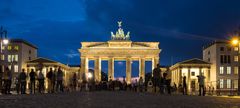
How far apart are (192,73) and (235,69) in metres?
10.3

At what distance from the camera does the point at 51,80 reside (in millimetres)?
35656

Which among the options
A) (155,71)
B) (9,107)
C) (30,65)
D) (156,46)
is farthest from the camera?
(156,46)

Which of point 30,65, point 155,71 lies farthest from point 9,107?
point 30,65

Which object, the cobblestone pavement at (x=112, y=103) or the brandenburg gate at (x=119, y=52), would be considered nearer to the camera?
the cobblestone pavement at (x=112, y=103)

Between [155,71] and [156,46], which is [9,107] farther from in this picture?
[156,46]

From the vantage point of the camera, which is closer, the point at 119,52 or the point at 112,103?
the point at 112,103

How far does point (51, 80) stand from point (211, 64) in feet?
270

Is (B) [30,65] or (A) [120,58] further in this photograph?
(A) [120,58]

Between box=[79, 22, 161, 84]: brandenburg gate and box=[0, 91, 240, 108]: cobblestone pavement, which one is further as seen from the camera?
box=[79, 22, 161, 84]: brandenburg gate

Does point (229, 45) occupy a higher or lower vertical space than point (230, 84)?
higher

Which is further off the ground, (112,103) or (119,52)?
(119,52)

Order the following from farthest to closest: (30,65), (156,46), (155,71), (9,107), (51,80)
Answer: (156,46) < (30,65) < (51,80) < (155,71) < (9,107)

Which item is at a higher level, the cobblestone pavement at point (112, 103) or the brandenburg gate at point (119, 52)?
the brandenburg gate at point (119, 52)

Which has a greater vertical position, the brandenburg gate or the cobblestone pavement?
the brandenburg gate
